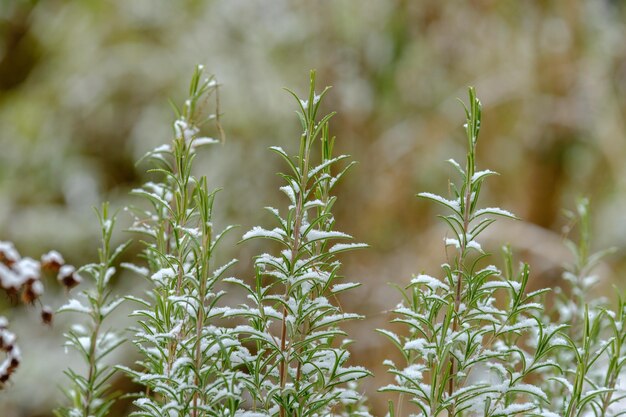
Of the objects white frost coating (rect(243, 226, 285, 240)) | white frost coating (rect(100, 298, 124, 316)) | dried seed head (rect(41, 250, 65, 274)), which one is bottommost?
white frost coating (rect(100, 298, 124, 316))

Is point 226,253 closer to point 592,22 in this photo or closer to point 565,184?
point 565,184

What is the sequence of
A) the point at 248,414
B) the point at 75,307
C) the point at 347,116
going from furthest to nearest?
the point at 347,116 < the point at 75,307 < the point at 248,414

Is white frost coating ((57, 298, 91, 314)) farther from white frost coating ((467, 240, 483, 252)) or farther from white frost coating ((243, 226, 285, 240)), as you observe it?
white frost coating ((467, 240, 483, 252))

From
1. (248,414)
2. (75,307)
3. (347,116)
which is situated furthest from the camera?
(347,116)

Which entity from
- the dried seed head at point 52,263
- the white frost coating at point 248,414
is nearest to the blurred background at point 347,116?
the dried seed head at point 52,263

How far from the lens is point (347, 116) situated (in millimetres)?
2924

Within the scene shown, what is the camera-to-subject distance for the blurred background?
279 centimetres

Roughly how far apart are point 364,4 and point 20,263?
276 centimetres

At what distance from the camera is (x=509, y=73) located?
2971mm

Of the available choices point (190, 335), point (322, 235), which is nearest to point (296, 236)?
point (322, 235)

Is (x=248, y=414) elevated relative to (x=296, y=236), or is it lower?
lower

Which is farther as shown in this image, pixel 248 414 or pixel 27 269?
pixel 27 269

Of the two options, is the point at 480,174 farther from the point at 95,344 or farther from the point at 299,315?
the point at 95,344

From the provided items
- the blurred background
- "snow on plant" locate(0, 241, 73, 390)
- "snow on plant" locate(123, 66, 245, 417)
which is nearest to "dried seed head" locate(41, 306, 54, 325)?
"snow on plant" locate(0, 241, 73, 390)
